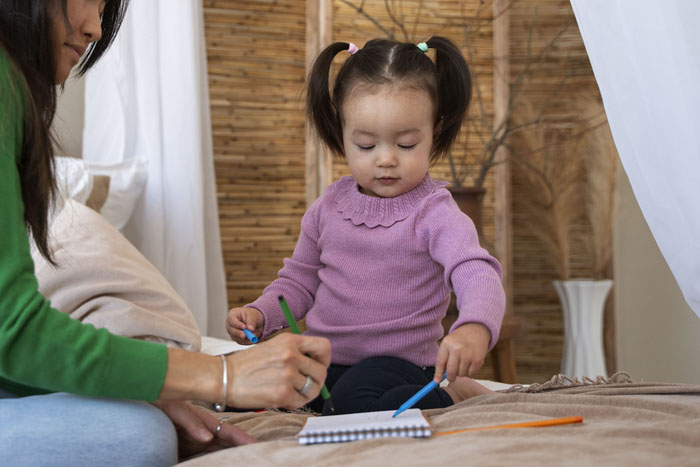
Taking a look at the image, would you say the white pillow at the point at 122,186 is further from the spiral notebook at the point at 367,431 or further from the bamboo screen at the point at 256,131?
the spiral notebook at the point at 367,431

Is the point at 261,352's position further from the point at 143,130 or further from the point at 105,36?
the point at 143,130

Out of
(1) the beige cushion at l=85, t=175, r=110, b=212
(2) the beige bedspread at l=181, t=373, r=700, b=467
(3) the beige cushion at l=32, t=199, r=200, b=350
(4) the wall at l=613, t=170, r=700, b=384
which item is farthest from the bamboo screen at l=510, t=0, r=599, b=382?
(2) the beige bedspread at l=181, t=373, r=700, b=467

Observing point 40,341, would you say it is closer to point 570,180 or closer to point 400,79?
point 400,79

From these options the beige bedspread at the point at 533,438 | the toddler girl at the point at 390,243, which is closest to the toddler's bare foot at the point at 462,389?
the toddler girl at the point at 390,243

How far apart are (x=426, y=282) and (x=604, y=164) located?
2.03 metres

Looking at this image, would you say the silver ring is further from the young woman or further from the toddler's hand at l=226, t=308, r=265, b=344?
the toddler's hand at l=226, t=308, r=265, b=344

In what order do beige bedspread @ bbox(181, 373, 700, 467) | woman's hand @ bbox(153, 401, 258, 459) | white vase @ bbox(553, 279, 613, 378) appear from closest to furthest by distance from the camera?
beige bedspread @ bbox(181, 373, 700, 467)
woman's hand @ bbox(153, 401, 258, 459)
white vase @ bbox(553, 279, 613, 378)

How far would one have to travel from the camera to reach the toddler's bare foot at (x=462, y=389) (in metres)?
1.21

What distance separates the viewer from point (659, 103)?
1.07 meters

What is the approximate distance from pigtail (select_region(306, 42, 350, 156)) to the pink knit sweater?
15cm

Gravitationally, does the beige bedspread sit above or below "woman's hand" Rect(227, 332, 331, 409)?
below

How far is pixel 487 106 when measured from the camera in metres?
3.12

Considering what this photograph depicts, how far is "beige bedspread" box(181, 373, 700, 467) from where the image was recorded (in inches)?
28.0

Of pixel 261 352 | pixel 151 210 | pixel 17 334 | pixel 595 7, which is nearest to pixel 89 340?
pixel 17 334
